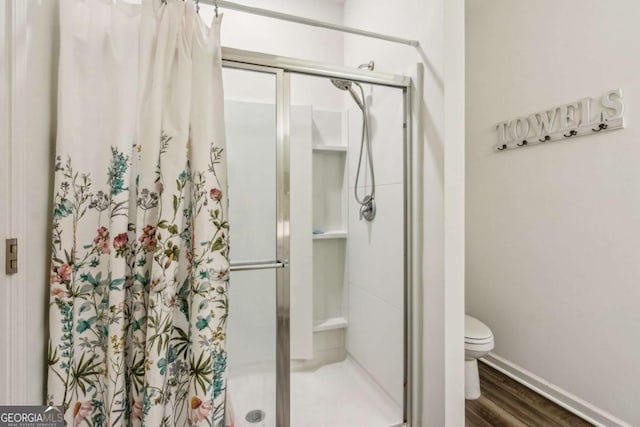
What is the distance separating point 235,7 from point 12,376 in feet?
4.55

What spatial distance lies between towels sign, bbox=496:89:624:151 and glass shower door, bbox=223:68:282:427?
1656 millimetres

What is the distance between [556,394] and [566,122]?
1591 mm

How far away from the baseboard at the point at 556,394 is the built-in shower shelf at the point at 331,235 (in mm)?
1395

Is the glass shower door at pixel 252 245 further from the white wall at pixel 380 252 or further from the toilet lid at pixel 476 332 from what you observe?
the toilet lid at pixel 476 332

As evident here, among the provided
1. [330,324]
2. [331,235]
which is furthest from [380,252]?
[330,324]

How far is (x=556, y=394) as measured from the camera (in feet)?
5.83

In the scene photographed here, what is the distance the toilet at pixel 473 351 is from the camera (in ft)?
5.82

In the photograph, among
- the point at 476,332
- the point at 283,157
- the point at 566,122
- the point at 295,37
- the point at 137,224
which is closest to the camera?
the point at 137,224

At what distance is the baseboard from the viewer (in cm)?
156

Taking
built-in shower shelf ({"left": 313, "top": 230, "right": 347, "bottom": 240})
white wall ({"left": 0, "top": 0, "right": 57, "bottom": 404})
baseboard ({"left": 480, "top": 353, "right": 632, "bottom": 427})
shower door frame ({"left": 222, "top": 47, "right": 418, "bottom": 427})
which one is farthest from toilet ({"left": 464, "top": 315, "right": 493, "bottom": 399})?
white wall ({"left": 0, "top": 0, "right": 57, "bottom": 404})

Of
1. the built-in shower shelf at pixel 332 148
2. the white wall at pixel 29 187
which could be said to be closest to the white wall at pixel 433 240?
the built-in shower shelf at pixel 332 148

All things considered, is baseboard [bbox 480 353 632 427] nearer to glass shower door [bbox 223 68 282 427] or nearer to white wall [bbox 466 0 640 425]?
white wall [bbox 466 0 640 425]

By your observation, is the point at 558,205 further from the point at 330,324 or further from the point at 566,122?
the point at 330,324

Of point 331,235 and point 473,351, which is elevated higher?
point 331,235
